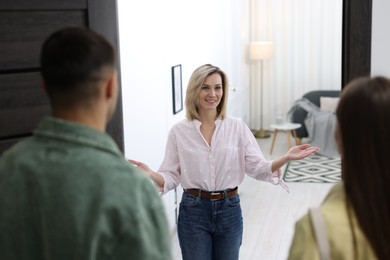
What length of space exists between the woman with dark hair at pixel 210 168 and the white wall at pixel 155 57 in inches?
29.8

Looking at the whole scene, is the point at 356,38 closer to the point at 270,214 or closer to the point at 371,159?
the point at 371,159

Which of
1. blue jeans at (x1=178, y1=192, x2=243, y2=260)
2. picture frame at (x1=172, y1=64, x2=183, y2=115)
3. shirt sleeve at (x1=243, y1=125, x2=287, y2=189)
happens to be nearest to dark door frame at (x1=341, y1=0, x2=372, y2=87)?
shirt sleeve at (x1=243, y1=125, x2=287, y2=189)

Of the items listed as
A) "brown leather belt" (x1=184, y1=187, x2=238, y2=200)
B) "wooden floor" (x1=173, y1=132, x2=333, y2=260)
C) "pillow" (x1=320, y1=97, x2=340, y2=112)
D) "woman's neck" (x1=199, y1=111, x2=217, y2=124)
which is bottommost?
"wooden floor" (x1=173, y1=132, x2=333, y2=260)

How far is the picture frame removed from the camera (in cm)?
493

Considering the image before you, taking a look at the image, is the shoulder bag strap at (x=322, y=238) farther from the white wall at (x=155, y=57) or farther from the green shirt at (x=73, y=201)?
the white wall at (x=155, y=57)

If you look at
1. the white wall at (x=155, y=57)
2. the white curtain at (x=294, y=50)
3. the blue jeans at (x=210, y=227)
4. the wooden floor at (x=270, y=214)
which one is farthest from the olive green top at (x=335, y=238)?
the white curtain at (x=294, y=50)

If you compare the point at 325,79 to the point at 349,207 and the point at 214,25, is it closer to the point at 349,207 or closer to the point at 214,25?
the point at 214,25

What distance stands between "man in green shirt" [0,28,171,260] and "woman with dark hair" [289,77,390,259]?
36 cm

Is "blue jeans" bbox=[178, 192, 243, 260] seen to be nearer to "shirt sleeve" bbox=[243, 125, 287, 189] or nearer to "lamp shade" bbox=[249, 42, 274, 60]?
"shirt sleeve" bbox=[243, 125, 287, 189]

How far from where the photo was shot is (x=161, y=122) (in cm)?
466

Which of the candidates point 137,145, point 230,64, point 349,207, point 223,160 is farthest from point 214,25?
point 349,207

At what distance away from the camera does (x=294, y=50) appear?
9375mm

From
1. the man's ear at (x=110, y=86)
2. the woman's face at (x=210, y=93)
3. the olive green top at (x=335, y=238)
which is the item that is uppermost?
the man's ear at (x=110, y=86)

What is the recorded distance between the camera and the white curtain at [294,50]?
9203 mm
